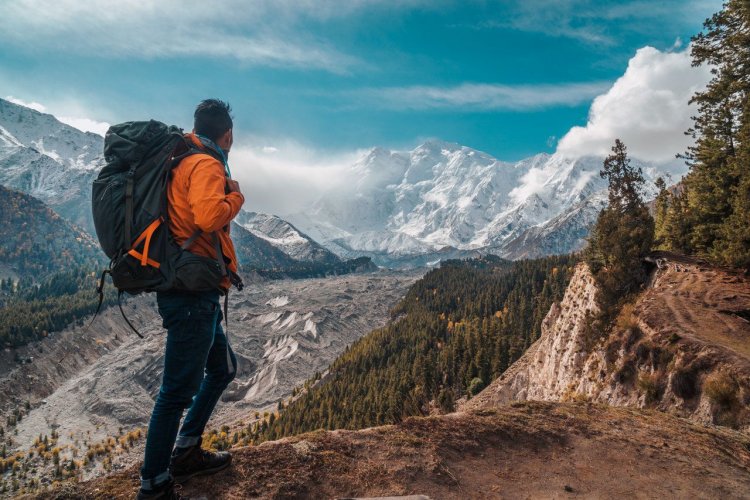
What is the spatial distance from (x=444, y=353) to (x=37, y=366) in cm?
13926

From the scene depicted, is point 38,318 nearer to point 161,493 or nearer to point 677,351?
point 161,493

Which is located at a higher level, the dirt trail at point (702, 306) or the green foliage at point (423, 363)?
the dirt trail at point (702, 306)

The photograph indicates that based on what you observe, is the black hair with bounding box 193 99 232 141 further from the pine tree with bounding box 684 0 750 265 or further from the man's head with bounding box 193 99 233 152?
the pine tree with bounding box 684 0 750 265

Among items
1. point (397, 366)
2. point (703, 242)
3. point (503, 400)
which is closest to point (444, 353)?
point (397, 366)

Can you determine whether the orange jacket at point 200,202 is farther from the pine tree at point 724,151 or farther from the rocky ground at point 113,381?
the rocky ground at point 113,381

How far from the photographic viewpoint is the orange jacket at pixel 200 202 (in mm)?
4688

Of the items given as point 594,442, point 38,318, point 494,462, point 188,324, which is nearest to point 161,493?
point 188,324

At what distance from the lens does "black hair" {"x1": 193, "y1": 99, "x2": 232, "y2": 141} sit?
579 cm

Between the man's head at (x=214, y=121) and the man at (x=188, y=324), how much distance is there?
1.52 feet

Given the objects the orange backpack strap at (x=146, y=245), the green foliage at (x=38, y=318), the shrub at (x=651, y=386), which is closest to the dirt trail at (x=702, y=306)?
the shrub at (x=651, y=386)

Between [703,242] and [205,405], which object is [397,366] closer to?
[703,242]

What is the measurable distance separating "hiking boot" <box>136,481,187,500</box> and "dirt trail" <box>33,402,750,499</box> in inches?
14.7

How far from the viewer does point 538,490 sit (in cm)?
667

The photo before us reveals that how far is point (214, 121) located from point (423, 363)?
91.9 m
